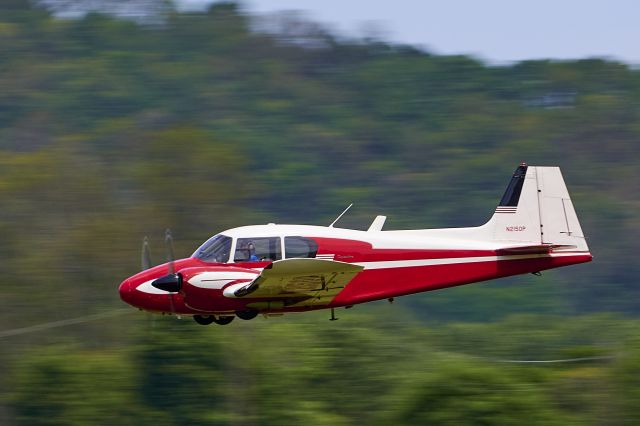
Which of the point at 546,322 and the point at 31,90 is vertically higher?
the point at 31,90

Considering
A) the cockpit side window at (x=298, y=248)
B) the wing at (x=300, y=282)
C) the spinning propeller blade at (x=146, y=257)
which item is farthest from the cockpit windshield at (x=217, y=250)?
the spinning propeller blade at (x=146, y=257)

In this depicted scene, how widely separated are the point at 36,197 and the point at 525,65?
80.0 m

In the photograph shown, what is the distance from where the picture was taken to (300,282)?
55.5 ft

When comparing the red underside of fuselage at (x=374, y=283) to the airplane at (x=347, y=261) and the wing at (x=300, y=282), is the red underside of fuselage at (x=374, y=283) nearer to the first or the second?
the airplane at (x=347, y=261)

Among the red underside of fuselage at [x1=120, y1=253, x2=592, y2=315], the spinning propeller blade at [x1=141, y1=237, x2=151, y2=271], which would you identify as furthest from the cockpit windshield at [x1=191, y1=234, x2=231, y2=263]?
the spinning propeller blade at [x1=141, y1=237, x2=151, y2=271]

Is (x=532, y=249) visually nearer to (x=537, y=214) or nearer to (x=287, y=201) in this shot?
(x=537, y=214)

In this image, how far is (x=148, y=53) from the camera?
121 meters

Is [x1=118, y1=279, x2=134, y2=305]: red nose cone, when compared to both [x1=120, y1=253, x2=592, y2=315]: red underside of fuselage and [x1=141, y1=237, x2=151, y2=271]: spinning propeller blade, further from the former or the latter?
[x1=141, y1=237, x2=151, y2=271]: spinning propeller blade

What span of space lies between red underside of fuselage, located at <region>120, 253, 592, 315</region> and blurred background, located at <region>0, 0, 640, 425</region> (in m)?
17.4

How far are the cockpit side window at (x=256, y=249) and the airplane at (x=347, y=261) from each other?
0.02 meters

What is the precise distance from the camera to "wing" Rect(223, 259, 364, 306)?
16.3m

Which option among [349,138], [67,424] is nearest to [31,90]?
[349,138]

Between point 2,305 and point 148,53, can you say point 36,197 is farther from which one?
point 148,53

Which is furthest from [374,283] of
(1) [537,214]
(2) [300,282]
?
(1) [537,214]
